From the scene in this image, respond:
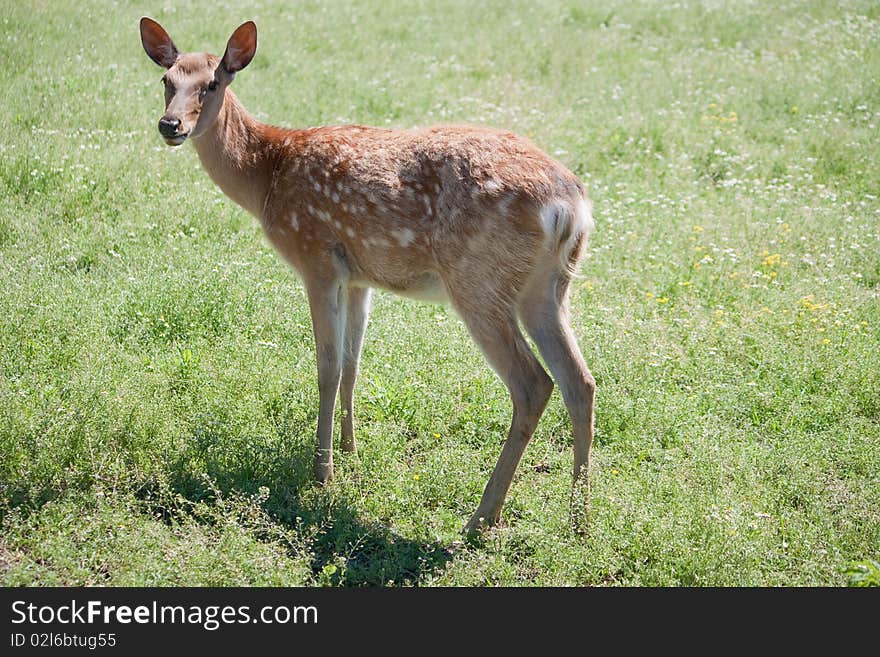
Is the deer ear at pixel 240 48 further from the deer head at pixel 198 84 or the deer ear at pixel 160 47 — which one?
the deer ear at pixel 160 47

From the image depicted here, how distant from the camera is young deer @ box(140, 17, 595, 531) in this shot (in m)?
5.10

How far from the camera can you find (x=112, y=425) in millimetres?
5539

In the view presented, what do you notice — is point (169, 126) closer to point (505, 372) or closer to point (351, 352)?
point (351, 352)

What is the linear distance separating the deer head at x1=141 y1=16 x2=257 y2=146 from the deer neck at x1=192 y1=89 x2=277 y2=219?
4.0 inches

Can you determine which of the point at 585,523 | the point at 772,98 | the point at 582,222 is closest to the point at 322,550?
the point at 585,523

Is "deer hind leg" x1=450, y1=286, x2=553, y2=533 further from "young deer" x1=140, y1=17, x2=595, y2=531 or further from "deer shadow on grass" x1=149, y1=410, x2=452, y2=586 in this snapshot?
"deer shadow on grass" x1=149, y1=410, x2=452, y2=586

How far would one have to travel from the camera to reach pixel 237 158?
5.95m

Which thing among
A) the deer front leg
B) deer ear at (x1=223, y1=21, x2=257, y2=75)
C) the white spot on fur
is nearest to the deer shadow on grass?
the deer front leg

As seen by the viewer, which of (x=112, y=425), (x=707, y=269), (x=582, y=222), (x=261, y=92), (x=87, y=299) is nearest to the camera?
(x=582, y=222)

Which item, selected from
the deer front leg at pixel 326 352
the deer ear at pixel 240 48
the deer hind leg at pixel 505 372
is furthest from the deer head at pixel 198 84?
the deer hind leg at pixel 505 372

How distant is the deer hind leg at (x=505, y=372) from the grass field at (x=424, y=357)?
0.21 meters

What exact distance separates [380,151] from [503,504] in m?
2.05

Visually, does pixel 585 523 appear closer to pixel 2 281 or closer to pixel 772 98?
pixel 2 281

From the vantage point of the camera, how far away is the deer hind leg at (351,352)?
233 inches
